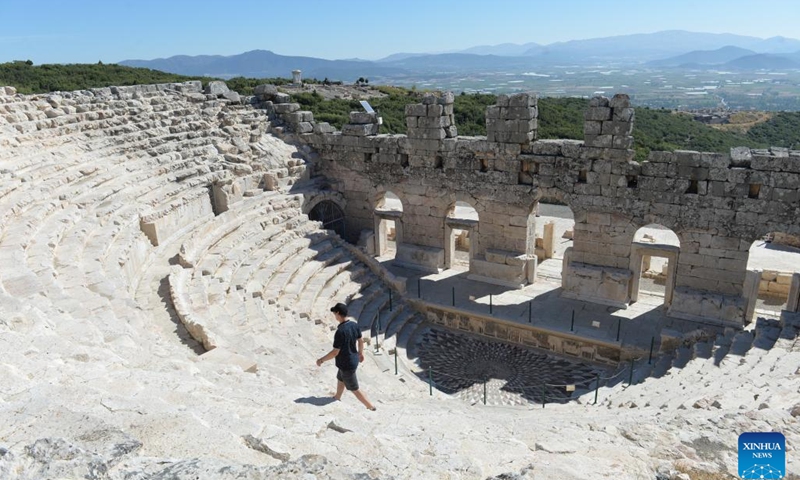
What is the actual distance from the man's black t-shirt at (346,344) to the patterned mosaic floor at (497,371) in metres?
5.49

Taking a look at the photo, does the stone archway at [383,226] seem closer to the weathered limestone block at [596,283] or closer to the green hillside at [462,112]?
the weathered limestone block at [596,283]

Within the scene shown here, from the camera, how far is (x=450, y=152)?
1584cm

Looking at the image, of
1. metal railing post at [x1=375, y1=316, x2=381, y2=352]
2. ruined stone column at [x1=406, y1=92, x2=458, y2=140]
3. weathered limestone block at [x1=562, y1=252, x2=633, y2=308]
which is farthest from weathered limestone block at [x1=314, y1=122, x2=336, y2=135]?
weathered limestone block at [x1=562, y1=252, x2=633, y2=308]

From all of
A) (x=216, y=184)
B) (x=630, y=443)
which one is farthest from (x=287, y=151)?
(x=630, y=443)

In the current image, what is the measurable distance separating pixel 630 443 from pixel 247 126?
14.6m

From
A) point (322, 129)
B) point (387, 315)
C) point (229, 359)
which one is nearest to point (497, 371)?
point (387, 315)

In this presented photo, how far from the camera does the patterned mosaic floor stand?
1202 cm

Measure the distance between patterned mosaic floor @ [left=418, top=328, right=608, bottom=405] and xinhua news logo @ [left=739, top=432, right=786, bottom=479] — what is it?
267 inches

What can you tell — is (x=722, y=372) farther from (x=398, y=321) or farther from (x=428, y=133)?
(x=428, y=133)

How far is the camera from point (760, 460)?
4875mm

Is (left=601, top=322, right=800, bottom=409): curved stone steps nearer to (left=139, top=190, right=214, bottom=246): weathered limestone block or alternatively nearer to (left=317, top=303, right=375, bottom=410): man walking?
(left=317, top=303, right=375, bottom=410): man walking

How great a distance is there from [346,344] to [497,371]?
7025mm

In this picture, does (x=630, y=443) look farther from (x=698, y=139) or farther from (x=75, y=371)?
(x=698, y=139)

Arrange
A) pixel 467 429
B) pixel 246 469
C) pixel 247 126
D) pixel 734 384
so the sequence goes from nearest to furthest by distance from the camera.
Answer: pixel 246 469
pixel 467 429
pixel 734 384
pixel 247 126
